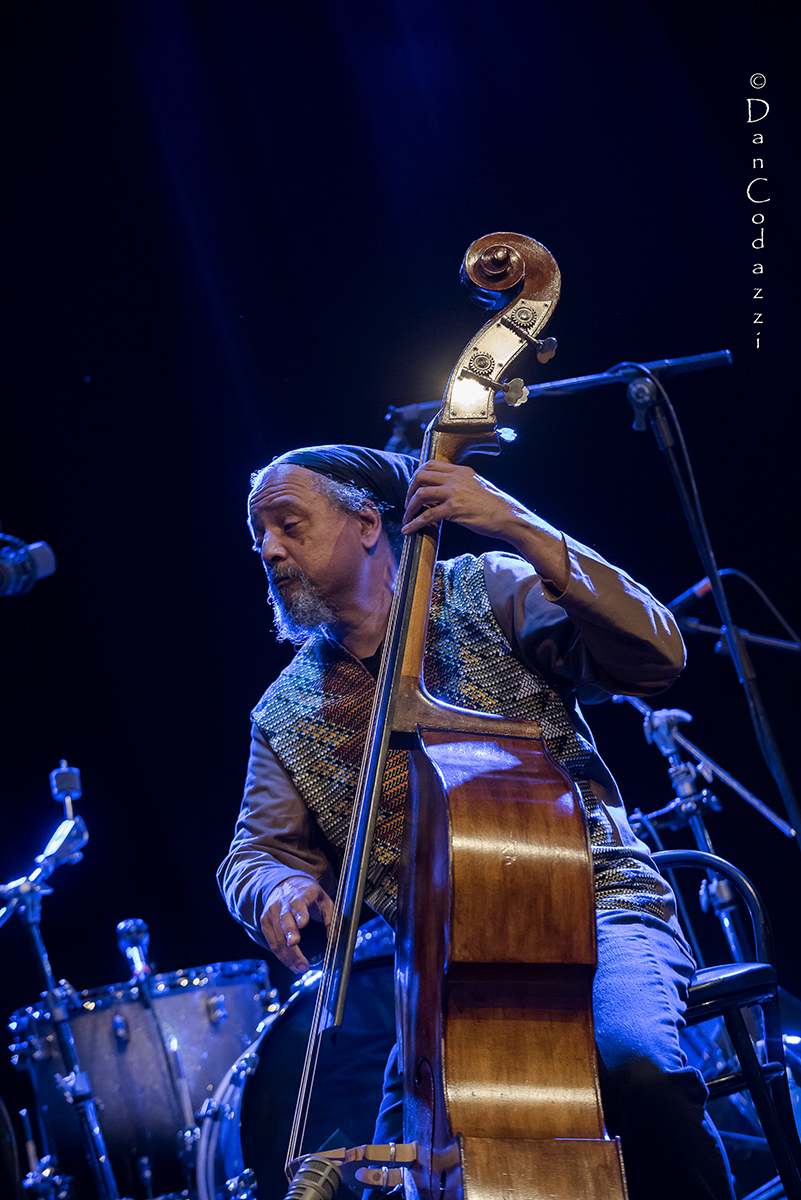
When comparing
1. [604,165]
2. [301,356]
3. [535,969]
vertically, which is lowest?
[535,969]

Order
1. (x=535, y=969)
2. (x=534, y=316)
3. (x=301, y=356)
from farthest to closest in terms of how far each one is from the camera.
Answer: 1. (x=301, y=356)
2. (x=534, y=316)
3. (x=535, y=969)

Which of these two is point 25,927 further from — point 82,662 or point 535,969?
point 535,969

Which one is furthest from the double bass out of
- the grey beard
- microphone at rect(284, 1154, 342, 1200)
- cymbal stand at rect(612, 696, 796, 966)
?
cymbal stand at rect(612, 696, 796, 966)

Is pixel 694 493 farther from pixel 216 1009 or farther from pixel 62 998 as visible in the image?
pixel 62 998

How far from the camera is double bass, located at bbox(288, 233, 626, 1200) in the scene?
3.71 feet

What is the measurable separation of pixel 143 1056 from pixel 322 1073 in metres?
2.24

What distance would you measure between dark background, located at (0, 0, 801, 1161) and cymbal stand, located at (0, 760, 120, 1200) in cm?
91

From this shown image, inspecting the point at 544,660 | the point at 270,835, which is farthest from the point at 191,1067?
the point at 544,660

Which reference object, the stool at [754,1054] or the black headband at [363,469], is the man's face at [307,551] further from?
the stool at [754,1054]

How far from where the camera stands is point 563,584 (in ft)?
5.71

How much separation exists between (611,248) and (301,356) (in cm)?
172

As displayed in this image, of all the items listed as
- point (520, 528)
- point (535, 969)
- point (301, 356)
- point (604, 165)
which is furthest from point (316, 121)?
point (535, 969)

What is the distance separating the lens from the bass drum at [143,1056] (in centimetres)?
399

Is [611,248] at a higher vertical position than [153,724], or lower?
higher
